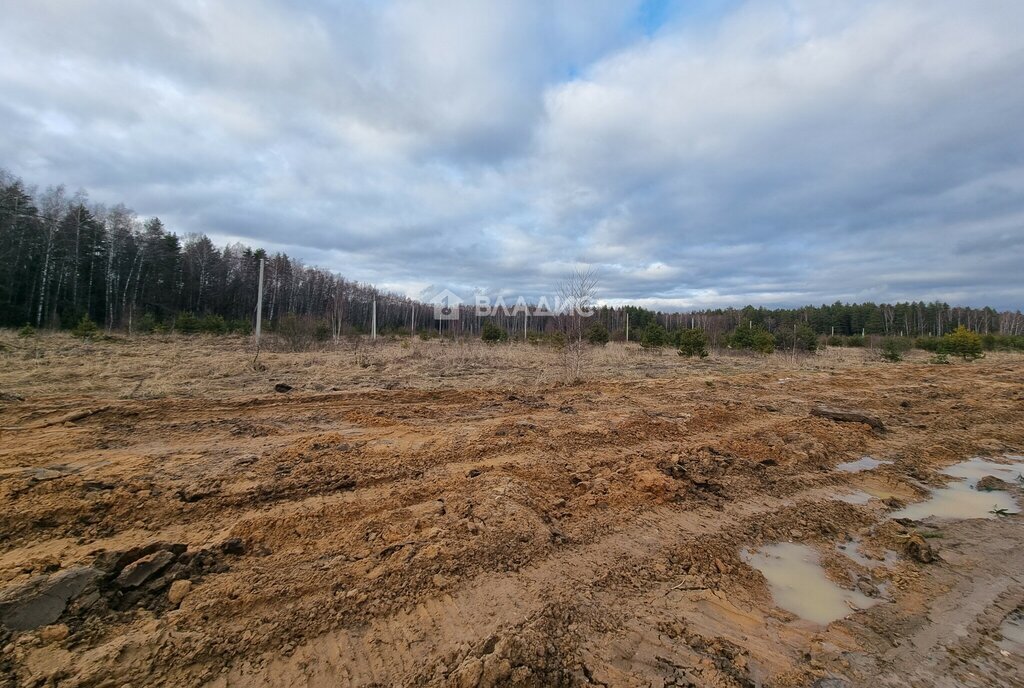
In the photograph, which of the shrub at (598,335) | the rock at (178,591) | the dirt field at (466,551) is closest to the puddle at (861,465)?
the dirt field at (466,551)

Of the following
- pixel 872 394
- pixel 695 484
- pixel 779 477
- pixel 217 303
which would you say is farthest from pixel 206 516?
pixel 217 303

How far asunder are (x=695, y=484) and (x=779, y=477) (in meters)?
1.32

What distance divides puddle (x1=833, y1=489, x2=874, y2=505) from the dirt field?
0.14 ft

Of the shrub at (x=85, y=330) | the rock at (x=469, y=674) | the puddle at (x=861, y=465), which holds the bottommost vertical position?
the puddle at (x=861, y=465)

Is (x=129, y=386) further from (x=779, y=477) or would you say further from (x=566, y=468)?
(x=779, y=477)

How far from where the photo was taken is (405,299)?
7594 cm

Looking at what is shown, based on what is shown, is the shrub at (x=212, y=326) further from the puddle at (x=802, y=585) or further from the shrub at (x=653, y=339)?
the puddle at (x=802, y=585)

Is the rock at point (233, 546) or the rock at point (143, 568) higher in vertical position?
the rock at point (143, 568)

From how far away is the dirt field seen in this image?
→ 2.30 m

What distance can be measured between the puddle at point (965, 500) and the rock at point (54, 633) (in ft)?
22.8

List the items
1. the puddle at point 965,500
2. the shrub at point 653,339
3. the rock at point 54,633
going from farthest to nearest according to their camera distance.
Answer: the shrub at point 653,339, the puddle at point 965,500, the rock at point 54,633

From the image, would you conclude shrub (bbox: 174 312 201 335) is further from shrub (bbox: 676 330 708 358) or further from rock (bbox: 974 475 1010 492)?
rock (bbox: 974 475 1010 492)

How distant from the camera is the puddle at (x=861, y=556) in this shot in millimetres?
3662

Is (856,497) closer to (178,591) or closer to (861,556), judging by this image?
(861,556)
